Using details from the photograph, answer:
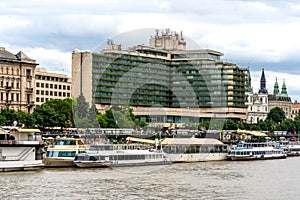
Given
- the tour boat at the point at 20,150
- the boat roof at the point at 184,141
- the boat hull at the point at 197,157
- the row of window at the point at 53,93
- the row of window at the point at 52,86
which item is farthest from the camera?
the row of window at the point at 52,86

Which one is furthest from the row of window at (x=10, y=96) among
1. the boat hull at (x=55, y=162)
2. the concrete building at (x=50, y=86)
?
the boat hull at (x=55, y=162)

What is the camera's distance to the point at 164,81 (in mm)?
180250

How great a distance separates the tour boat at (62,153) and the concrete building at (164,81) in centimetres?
7584

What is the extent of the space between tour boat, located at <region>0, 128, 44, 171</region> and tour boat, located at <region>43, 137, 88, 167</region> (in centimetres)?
245

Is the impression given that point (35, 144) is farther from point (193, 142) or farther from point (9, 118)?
point (9, 118)

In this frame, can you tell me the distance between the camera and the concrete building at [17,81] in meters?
145

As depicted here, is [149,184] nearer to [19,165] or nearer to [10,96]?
[19,165]

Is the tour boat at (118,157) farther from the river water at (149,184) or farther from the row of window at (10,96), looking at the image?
the row of window at (10,96)

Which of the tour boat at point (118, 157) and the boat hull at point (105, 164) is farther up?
the tour boat at point (118, 157)

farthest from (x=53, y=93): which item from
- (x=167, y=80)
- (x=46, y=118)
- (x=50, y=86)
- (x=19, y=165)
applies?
(x=19, y=165)

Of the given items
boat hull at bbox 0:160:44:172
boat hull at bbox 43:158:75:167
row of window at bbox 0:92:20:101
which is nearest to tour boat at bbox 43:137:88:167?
boat hull at bbox 43:158:75:167

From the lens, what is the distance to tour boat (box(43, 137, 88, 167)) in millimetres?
80312

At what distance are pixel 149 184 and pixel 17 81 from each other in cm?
8947

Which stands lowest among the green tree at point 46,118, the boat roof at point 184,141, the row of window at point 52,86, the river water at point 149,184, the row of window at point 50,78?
the river water at point 149,184
